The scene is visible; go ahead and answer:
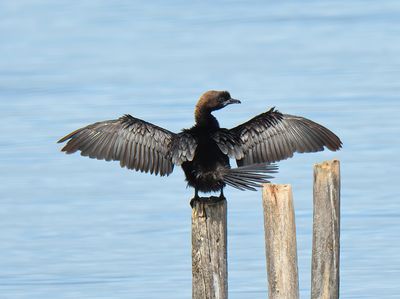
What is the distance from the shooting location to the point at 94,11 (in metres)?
25.9

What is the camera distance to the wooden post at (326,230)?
329 inches

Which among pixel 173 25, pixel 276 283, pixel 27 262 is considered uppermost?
pixel 173 25

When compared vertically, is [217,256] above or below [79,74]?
below

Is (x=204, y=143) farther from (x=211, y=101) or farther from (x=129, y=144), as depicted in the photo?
(x=129, y=144)

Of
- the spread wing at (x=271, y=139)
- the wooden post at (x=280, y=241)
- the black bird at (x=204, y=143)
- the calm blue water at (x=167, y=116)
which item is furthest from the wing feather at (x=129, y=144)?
the calm blue water at (x=167, y=116)

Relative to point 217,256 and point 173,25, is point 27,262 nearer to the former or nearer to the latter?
point 217,256

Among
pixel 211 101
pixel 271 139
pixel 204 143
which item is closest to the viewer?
pixel 204 143

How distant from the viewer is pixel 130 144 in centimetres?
945

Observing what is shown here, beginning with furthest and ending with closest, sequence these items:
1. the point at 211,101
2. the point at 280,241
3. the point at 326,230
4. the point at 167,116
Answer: the point at 167,116
the point at 211,101
the point at 326,230
the point at 280,241

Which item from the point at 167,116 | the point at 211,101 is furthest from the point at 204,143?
the point at 167,116

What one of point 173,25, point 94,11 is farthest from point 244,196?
point 94,11

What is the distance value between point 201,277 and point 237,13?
1705 centimetres

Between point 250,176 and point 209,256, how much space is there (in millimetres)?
594

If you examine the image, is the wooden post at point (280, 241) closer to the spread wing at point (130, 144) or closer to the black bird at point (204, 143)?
the black bird at point (204, 143)
